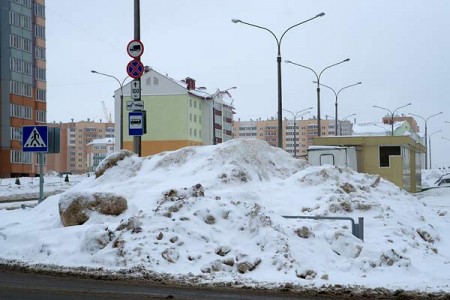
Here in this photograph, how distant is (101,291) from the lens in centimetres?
822

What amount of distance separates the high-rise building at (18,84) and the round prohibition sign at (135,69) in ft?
174

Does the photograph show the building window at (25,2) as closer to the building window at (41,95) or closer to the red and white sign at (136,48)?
the building window at (41,95)

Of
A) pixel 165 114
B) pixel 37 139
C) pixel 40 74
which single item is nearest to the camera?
pixel 37 139

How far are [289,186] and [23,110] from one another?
5959cm

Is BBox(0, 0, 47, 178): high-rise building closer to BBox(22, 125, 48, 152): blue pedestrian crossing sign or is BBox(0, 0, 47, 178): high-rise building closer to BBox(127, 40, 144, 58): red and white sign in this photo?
BBox(127, 40, 144, 58): red and white sign

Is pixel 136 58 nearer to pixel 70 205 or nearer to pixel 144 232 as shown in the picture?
pixel 70 205

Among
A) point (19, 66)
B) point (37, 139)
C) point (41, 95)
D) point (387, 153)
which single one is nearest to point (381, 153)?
point (387, 153)

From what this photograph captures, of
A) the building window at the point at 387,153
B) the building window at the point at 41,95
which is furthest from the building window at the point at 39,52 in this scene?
the building window at the point at 387,153

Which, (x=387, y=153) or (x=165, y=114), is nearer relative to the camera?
(x=387, y=153)

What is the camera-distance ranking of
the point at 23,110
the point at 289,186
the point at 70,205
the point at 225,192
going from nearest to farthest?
the point at 70,205
the point at 225,192
the point at 289,186
the point at 23,110

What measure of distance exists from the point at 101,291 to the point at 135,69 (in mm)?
9545

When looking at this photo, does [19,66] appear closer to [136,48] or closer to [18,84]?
[18,84]

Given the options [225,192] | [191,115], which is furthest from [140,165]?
[191,115]

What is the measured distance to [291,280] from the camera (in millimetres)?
9156
